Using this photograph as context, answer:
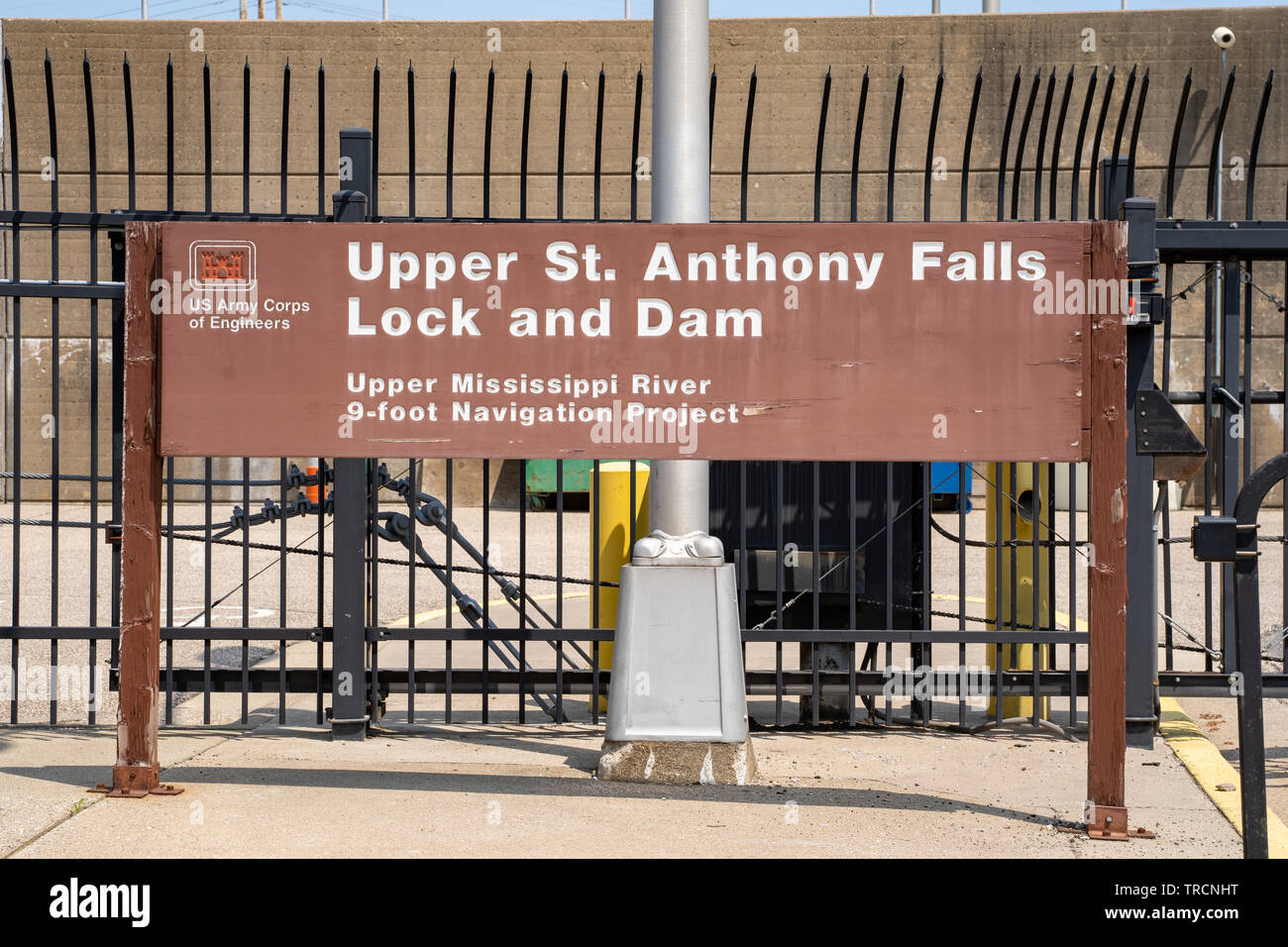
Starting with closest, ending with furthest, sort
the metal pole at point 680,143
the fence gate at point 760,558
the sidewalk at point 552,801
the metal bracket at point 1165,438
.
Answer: the sidewalk at point 552,801 < the metal pole at point 680,143 < the metal bracket at point 1165,438 < the fence gate at point 760,558

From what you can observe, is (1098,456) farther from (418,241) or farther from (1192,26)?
(1192,26)

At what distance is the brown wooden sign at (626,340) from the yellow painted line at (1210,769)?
1542 millimetres

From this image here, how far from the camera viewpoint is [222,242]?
493 cm

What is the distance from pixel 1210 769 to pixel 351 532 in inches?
155

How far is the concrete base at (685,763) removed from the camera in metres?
5.25

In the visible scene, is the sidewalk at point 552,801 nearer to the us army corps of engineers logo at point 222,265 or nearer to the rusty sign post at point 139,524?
the rusty sign post at point 139,524

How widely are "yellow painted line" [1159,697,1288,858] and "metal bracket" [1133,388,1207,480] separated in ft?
4.20

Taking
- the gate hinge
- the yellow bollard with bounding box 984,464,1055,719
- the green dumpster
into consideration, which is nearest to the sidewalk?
the yellow bollard with bounding box 984,464,1055,719

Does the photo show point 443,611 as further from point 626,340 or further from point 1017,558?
point 626,340

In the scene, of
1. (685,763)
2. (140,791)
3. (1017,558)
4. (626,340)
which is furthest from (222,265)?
(1017,558)

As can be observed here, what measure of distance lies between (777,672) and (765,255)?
219 cm

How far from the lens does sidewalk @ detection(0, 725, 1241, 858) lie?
14.5 ft

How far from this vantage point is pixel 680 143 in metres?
5.23

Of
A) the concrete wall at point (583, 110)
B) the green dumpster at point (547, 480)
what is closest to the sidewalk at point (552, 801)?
the green dumpster at point (547, 480)
